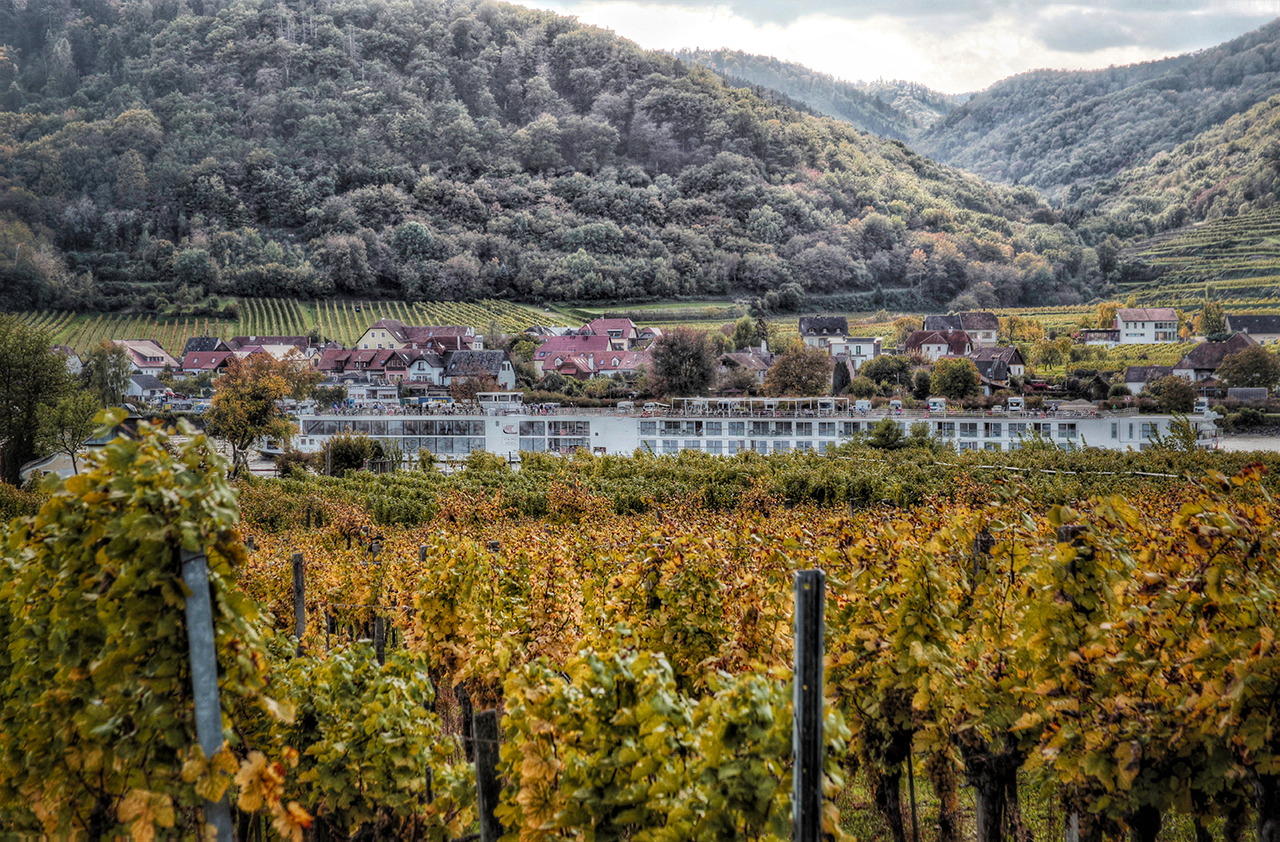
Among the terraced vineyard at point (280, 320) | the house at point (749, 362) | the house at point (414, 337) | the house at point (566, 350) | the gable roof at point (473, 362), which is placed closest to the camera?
the house at point (749, 362)

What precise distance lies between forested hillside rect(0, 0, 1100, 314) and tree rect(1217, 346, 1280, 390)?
41.8 m

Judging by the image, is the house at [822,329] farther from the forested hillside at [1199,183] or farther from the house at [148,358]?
the house at [148,358]

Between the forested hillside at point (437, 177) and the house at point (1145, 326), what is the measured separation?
2434 cm

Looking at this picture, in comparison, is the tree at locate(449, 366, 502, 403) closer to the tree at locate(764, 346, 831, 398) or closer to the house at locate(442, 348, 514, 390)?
the house at locate(442, 348, 514, 390)

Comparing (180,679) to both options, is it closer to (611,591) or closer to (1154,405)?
(611,591)

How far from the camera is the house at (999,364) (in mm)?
68812

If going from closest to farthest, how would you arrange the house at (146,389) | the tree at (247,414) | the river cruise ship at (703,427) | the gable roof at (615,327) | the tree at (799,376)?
the river cruise ship at (703,427), the tree at (247,414), the tree at (799,376), the house at (146,389), the gable roof at (615,327)

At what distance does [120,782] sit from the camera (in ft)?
10.3

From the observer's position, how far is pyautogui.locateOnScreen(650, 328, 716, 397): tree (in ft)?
205

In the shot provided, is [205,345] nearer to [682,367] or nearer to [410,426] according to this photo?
[410,426]

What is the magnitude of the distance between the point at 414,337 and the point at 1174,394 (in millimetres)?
68154

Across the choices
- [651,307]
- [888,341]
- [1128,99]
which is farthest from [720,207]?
[1128,99]

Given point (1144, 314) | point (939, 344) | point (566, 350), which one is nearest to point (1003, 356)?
point (939, 344)

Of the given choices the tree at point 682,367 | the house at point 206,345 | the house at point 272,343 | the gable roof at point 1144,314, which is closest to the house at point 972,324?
the gable roof at point 1144,314
